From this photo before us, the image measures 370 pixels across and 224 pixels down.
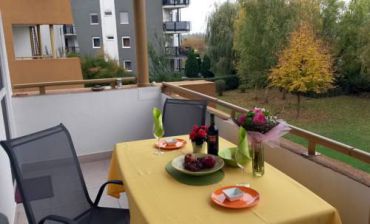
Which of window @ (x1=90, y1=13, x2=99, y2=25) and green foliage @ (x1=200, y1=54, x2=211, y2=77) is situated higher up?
window @ (x1=90, y1=13, x2=99, y2=25)

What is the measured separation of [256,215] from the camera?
3.68 ft

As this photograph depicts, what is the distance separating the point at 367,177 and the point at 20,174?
1.58 meters

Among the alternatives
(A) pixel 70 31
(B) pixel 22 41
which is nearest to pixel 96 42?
(A) pixel 70 31

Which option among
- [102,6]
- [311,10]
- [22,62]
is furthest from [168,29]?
[22,62]

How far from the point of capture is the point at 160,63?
1463 centimetres

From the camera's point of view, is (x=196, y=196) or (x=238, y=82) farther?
(x=238, y=82)

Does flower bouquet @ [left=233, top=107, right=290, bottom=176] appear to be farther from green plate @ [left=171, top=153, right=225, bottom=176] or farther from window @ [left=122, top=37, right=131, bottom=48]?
window @ [left=122, top=37, right=131, bottom=48]

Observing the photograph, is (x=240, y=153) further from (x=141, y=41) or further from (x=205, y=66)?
(x=205, y=66)

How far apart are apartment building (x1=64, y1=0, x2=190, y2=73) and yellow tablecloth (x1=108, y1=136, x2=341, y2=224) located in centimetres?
1608

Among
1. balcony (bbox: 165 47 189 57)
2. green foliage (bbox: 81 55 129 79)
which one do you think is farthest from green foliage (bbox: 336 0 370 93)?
green foliage (bbox: 81 55 129 79)

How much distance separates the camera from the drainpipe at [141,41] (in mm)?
3414

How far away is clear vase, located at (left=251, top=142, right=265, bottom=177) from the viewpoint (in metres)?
1.43

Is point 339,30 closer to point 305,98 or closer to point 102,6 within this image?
point 305,98

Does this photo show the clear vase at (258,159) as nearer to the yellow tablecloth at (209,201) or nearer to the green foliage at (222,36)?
the yellow tablecloth at (209,201)
